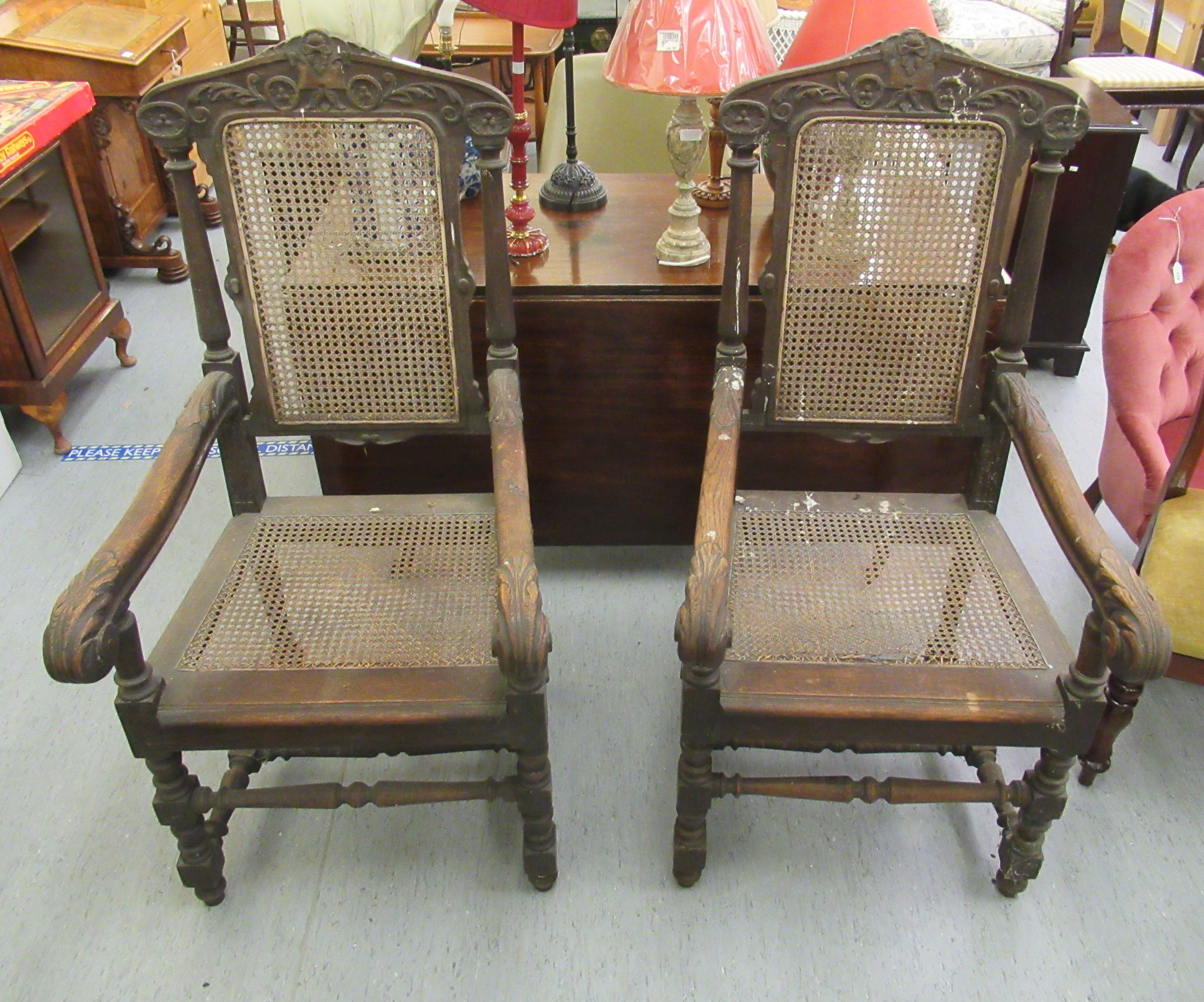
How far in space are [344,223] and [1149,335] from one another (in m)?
1.40

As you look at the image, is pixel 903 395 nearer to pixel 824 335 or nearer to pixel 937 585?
pixel 824 335

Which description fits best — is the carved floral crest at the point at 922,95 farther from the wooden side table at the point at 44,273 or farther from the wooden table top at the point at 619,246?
the wooden side table at the point at 44,273

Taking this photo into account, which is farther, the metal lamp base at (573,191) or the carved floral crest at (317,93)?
the metal lamp base at (573,191)

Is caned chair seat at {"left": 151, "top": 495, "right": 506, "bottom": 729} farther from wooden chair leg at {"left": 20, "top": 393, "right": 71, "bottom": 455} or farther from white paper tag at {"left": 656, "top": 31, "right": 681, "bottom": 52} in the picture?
wooden chair leg at {"left": 20, "top": 393, "right": 71, "bottom": 455}

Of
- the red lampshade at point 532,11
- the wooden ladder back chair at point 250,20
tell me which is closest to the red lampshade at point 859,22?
the red lampshade at point 532,11

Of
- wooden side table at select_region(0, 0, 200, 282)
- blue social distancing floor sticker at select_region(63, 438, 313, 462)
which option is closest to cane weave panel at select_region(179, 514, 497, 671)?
blue social distancing floor sticker at select_region(63, 438, 313, 462)

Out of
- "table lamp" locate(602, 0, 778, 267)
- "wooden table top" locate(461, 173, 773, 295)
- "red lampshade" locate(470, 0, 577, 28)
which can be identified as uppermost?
"red lampshade" locate(470, 0, 577, 28)

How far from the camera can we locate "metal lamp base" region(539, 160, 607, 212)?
2061 mm

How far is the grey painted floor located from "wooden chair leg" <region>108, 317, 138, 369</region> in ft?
3.81

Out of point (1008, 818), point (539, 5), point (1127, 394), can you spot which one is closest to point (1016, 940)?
point (1008, 818)

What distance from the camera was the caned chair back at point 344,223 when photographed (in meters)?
1.34

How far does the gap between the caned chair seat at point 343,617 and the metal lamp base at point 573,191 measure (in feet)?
2.47

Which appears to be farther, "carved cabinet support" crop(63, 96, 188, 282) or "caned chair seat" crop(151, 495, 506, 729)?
"carved cabinet support" crop(63, 96, 188, 282)

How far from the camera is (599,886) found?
157 cm
